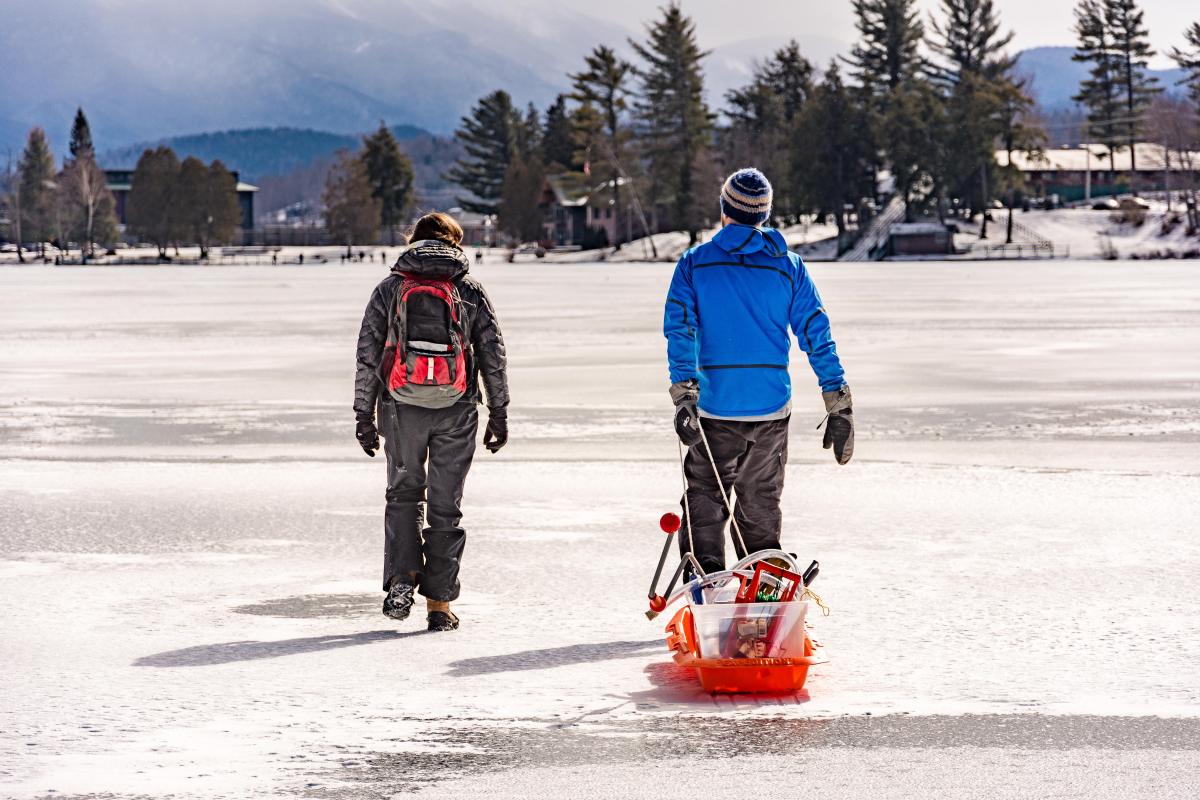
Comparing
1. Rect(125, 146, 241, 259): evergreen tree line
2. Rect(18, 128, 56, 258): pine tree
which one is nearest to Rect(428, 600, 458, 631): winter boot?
Rect(125, 146, 241, 259): evergreen tree line

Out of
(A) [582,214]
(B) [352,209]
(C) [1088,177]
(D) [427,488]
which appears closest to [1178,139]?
(C) [1088,177]

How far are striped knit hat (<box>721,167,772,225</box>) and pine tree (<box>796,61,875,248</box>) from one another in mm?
96406

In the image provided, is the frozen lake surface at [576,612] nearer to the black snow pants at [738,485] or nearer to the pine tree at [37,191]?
the black snow pants at [738,485]

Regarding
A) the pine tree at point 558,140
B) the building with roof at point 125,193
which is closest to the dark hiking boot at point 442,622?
the pine tree at point 558,140

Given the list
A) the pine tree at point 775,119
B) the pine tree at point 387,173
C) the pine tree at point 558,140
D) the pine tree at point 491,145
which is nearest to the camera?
the pine tree at point 775,119

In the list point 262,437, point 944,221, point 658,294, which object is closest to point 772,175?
point 944,221

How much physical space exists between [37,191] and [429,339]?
6124 inches

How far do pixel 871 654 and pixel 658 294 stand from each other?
3976 centimetres

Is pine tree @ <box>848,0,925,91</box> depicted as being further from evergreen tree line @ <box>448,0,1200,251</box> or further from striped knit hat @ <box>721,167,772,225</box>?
striped knit hat @ <box>721,167,772,225</box>

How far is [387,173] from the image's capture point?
142 m

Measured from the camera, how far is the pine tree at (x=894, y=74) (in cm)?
9938

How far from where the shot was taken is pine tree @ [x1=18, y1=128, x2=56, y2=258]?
145500 millimetres

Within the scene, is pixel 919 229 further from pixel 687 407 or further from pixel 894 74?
Result: pixel 687 407

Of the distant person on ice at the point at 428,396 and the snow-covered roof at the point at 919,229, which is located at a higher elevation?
the snow-covered roof at the point at 919,229
